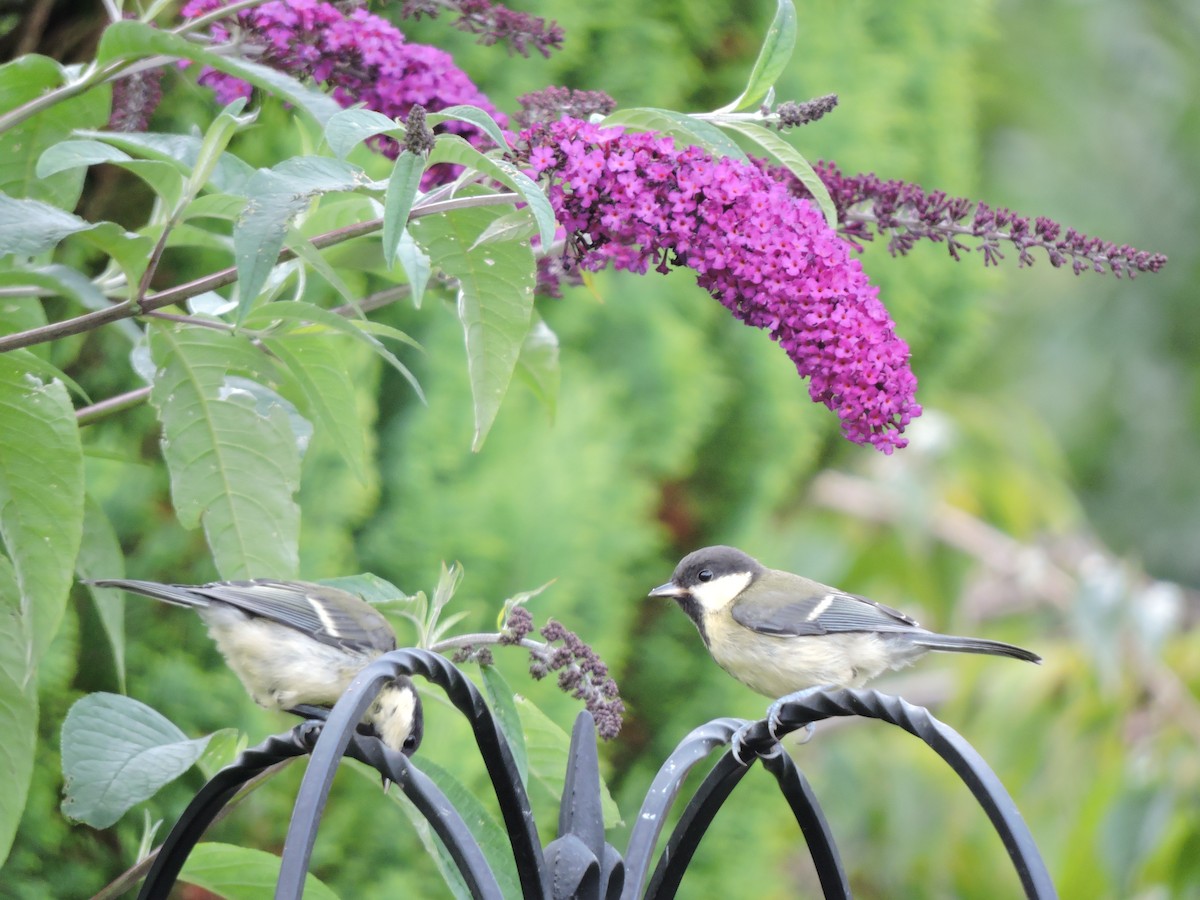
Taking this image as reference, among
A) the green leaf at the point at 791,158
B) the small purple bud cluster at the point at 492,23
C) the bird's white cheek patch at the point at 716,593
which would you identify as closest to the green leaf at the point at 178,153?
the small purple bud cluster at the point at 492,23

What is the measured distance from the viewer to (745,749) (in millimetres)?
1467

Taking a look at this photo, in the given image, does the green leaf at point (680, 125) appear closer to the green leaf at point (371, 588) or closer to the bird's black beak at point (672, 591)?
the green leaf at point (371, 588)

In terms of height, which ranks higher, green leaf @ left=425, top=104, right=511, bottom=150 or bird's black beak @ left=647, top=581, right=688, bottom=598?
green leaf @ left=425, top=104, right=511, bottom=150

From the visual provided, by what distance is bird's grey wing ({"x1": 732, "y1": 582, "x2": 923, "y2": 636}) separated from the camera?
2291 millimetres

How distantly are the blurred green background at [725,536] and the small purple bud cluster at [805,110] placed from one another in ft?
1.44

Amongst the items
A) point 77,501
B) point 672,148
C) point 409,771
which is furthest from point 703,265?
point 77,501

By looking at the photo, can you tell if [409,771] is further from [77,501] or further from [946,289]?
[946,289]

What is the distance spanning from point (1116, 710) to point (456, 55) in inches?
107

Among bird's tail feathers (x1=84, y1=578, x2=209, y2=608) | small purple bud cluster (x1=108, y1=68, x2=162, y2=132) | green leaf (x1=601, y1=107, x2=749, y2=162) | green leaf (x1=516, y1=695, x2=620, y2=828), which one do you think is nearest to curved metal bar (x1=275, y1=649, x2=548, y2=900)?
green leaf (x1=516, y1=695, x2=620, y2=828)

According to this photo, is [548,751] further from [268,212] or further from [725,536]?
[725,536]

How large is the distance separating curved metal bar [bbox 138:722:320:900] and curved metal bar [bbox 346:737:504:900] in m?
0.08

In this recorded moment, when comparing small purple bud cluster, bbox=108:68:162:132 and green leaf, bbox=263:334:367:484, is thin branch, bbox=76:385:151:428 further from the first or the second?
small purple bud cluster, bbox=108:68:162:132

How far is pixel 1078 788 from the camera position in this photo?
4.45 metres

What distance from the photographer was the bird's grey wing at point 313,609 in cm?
170
